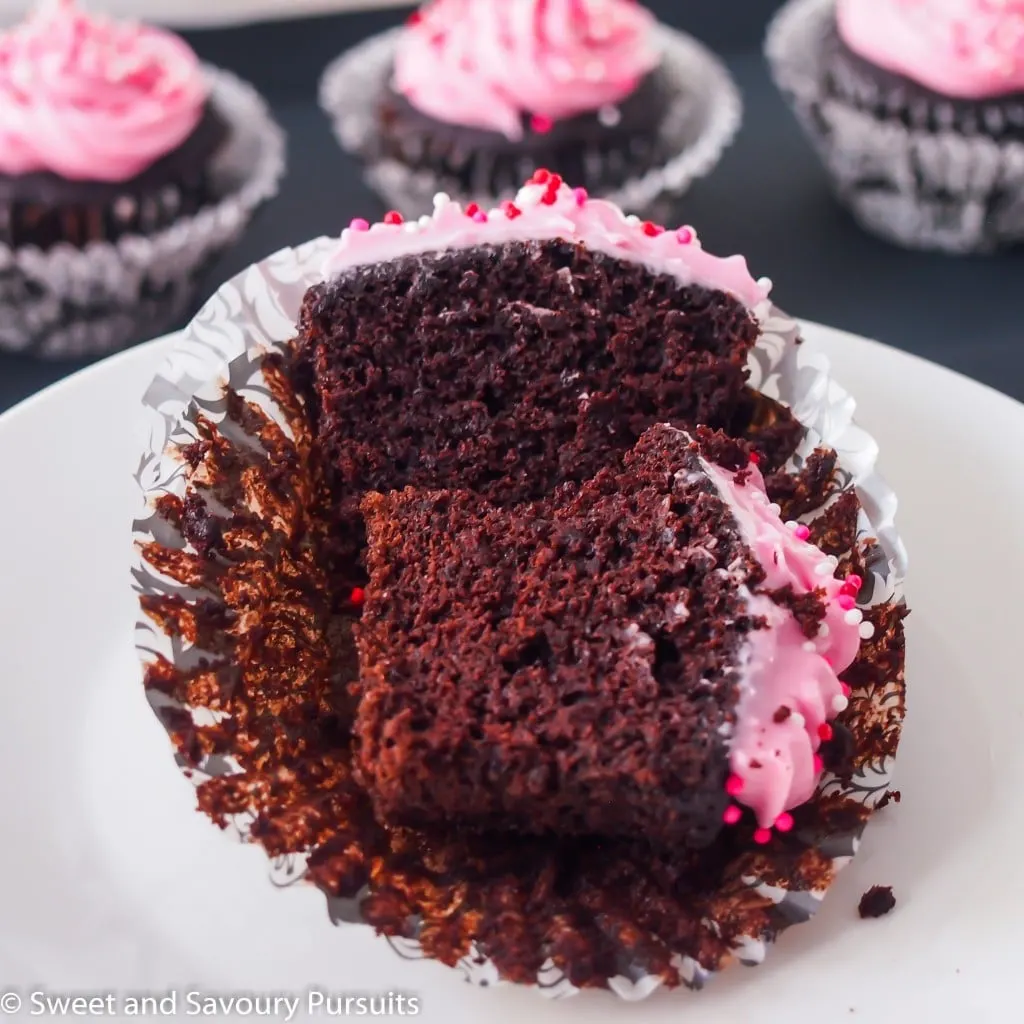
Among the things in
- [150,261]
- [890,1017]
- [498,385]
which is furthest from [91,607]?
[890,1017]

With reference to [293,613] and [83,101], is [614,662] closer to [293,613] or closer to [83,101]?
[293,613]

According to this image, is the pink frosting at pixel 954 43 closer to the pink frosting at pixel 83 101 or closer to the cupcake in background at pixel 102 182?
the cupcake in background at pixel 102 182

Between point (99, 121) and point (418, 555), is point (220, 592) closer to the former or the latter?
point (418, 555)

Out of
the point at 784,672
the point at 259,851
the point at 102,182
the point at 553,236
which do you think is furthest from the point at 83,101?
the point at 784,672

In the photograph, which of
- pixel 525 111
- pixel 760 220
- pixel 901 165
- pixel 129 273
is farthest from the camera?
pixel 760 220

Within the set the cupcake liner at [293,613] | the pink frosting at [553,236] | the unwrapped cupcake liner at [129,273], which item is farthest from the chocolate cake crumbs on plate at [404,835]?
the unwrapped cupcake liner at [129,273]

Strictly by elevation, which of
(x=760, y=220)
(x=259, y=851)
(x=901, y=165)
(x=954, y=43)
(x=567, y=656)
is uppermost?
(x=954, y=43)
